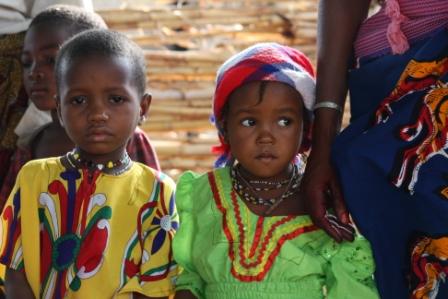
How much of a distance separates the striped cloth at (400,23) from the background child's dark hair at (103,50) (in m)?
0.75

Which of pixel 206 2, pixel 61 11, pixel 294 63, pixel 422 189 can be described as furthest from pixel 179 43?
pixel 422 189

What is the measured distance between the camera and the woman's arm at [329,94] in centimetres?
277

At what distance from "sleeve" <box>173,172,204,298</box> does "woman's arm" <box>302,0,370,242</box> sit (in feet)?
1.32

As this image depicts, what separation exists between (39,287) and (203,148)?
315 centimetres

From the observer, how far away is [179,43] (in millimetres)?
6391

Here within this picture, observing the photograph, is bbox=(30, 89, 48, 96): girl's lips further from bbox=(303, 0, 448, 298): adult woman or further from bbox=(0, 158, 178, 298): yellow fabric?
bbox=(303, 0, 448, 298): adult woman

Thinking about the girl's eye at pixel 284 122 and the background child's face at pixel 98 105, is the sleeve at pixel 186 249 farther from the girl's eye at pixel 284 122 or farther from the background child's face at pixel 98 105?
the girl's eye at pixel 284 122

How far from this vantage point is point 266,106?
114 inches

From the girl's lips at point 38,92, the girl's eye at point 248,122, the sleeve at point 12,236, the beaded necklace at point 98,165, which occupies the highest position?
the girl's eye at point 248,122

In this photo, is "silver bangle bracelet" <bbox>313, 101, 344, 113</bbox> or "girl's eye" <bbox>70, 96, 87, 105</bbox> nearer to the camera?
"silver bangle bracelet" <bbox>313, 101, 344, 113</bbox>

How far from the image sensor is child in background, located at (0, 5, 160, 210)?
362 centimetres

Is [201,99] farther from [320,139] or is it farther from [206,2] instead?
[320,139]

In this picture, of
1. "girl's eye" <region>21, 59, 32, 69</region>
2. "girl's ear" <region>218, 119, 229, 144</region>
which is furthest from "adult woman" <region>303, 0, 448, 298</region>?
"girl's eye" <region>21, 59, 32, 69</region>

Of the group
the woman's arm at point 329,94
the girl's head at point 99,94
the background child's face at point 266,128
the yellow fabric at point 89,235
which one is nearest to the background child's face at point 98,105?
the girl's head at point 99,94
